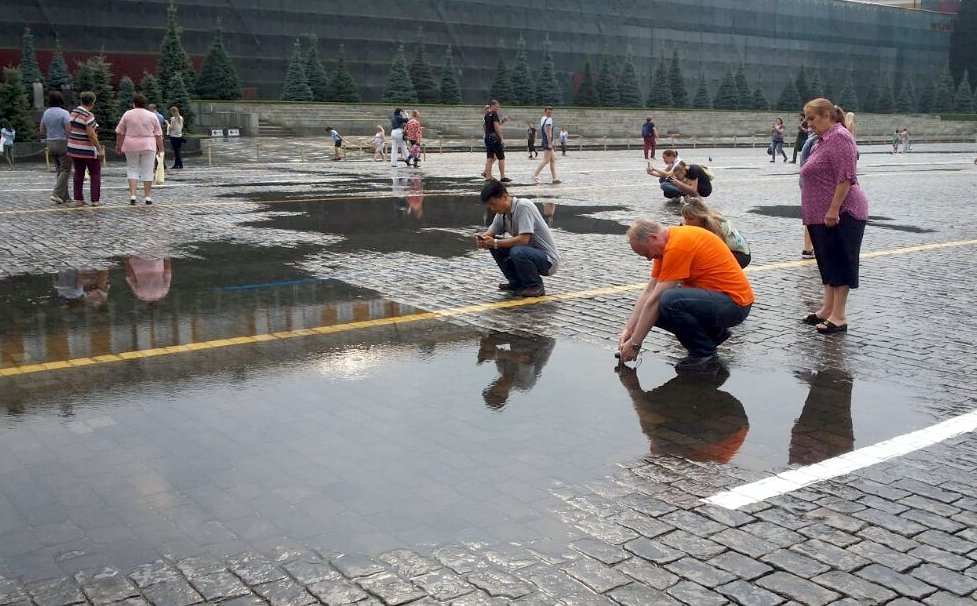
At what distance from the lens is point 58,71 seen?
46500 mm

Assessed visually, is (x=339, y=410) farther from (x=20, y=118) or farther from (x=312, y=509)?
(x=20, y=118)

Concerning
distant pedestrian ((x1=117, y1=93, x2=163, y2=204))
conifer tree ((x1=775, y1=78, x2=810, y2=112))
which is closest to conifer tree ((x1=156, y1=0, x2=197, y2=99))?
distant pedestrian ((x1=117, y1=93, x2=163, y2=204))

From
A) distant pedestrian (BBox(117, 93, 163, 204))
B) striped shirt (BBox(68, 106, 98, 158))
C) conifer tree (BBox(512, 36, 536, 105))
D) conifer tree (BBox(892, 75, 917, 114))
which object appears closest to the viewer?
striped shirt (BBox(68, 106, 98, 158))

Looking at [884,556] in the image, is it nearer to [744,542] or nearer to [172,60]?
[744,542]

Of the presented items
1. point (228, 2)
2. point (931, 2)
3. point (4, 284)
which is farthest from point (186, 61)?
point (931, 2)

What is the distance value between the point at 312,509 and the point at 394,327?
12.7 feet

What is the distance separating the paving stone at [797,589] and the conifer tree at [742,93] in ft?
248

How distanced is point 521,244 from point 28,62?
43317mm

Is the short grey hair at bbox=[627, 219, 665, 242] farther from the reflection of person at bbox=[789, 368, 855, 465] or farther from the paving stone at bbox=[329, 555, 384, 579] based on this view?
the paving stone at bbox=[329, 555, 384, 579]

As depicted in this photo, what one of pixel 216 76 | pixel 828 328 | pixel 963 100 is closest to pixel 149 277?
pixel 828 328

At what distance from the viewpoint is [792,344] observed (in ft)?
27.2

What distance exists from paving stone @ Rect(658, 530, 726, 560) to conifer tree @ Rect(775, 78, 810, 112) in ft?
259

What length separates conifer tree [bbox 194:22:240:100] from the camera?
167ft

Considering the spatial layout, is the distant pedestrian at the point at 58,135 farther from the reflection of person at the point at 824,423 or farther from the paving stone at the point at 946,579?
the paving stone at the point at 946,579
